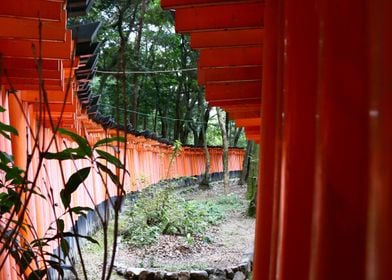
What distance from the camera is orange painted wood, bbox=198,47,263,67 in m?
3.66

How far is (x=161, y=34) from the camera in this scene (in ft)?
77.6

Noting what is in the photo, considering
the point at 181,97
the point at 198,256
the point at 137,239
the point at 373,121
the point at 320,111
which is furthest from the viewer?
the point at 181,97

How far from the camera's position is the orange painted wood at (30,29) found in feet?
9.30

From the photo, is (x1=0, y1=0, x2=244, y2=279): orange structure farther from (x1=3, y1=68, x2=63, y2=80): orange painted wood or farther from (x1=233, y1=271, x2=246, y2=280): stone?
(x1=233, y1=271, x2=246, y2=280): stone

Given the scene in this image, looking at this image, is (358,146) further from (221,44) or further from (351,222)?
(221,44)

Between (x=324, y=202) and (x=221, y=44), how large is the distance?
9.52 ft

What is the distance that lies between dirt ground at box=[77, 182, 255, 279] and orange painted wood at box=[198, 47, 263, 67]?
5128 mm

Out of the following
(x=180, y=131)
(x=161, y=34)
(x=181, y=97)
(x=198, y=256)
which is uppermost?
(x=161, y=34)

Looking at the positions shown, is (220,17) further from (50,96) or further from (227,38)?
(50,96)

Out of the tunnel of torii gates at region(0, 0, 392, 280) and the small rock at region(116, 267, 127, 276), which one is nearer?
the tunnel of torii gates at region(0, 0, 392, 280)

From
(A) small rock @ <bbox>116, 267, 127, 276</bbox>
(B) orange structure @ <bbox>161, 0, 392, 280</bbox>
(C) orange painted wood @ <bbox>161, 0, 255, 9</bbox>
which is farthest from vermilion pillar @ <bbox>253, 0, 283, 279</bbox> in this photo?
(A) small rock @ <bbox>116, 267, 127, 276</bbox>

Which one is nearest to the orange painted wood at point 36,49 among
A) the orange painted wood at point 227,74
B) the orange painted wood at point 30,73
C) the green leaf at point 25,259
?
the orange painted wood at point 30,73

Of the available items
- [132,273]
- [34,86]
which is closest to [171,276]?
[132,273]

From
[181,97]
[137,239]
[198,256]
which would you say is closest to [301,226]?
[198,256]
